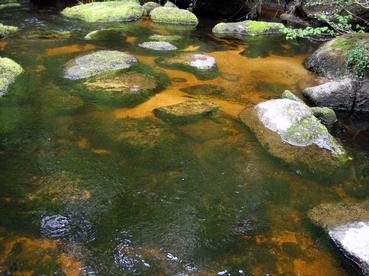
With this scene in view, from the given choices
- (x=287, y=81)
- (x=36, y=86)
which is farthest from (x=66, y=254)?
(x=287, y=81)

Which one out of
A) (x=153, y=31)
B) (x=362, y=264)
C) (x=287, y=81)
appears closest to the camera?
(x=362, y=264)

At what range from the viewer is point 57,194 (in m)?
5.16

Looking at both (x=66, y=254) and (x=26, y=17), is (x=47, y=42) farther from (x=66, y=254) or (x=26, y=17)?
(x=66, y=254)

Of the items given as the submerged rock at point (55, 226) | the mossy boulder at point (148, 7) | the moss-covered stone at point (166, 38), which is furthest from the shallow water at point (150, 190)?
the mossy boulder at point (148, 7)

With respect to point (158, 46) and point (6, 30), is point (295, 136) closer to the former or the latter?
point (158, 46)

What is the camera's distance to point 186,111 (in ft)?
25.1

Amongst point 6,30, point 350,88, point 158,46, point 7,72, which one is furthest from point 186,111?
point 6,30

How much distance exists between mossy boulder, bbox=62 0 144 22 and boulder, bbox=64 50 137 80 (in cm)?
530

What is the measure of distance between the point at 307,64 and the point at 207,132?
215 inches

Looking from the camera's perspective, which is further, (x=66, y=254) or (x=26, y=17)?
(x=26, y=17)

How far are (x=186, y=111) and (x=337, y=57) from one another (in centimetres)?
475

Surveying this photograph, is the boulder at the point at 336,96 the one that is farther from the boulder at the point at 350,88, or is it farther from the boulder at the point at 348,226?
the boulder at the point at 348,226

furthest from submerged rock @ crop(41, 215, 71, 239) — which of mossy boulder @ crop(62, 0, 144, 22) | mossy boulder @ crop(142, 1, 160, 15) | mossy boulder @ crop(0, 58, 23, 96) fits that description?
mossy boulder @ crop(142, 1, 160, 15)

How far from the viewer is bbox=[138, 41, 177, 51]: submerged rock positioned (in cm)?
1161
